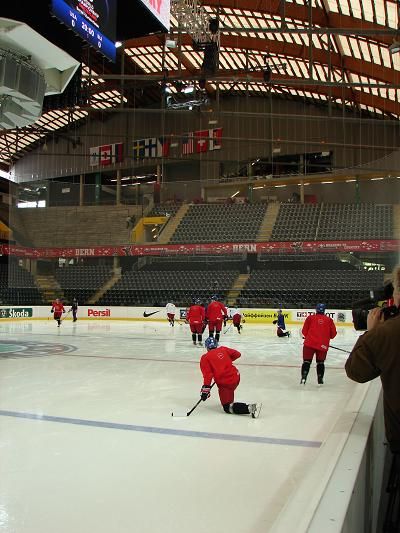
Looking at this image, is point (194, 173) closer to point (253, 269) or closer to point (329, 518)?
point (253, 269)

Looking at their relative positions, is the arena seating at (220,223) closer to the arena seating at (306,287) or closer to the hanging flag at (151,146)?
the arena seating at (306,287)

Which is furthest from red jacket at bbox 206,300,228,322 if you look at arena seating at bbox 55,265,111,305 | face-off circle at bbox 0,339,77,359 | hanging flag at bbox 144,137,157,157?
A: hanging flag at bbox 144,137,157,157

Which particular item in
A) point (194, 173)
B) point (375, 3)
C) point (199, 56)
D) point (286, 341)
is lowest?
point (286, 341)

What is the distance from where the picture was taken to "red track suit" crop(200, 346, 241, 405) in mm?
4695

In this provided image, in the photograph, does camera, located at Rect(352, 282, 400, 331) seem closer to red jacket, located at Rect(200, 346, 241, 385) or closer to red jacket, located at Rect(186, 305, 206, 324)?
red jacket, located at Rect(200, 346, 241, 385)

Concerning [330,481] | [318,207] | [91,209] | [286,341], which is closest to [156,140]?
[91,209]

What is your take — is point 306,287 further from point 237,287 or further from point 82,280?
point 82,280

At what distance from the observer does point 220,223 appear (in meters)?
22.9

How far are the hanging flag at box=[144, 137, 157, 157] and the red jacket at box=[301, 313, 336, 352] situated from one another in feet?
73.5

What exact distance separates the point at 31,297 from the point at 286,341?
38.7 ft

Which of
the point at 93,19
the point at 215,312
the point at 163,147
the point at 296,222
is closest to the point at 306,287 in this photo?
the point at 296,222

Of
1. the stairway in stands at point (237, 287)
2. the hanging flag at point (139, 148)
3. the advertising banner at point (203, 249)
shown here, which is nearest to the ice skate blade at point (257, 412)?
the advertising banner at point (203, 249)

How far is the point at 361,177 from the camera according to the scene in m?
19.1

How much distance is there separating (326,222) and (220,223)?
471cm
